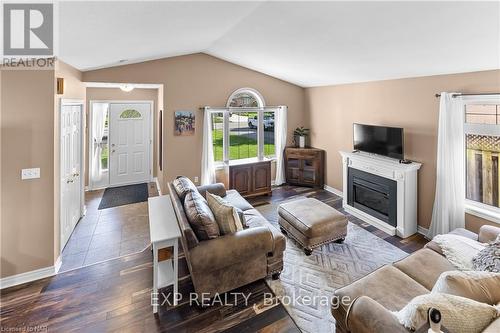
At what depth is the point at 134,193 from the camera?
593 cm

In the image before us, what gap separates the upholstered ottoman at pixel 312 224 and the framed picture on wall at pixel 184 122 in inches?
109

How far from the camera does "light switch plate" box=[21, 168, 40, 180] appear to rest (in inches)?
111

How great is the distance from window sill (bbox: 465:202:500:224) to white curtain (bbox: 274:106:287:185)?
373 cm

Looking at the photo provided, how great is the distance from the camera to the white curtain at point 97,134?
5.96 m

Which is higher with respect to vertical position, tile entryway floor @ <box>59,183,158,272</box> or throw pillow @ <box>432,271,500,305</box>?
throw pillow @ <box>432,271,500,305</box>

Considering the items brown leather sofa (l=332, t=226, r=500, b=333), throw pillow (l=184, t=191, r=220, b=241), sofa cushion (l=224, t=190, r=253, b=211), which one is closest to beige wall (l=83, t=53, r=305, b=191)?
sofa cushion (l=224, t=190, r=253, b=211)

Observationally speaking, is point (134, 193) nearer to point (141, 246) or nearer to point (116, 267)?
point (141, 246)

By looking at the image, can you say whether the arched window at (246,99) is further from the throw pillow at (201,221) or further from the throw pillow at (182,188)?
the throw pillow at (201,221)

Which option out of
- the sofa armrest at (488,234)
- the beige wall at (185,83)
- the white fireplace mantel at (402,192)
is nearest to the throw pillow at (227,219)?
the sofa armrest at (488,234)

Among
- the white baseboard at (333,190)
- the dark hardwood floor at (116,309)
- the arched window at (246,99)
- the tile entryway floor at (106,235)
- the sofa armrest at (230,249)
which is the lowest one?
the dark hardwood floor at (116,309)

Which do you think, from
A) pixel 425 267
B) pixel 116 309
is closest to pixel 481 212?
pixel 425 267

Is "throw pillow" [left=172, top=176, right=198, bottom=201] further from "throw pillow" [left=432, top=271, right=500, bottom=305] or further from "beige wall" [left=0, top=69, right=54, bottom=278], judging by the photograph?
"throw pillow" [left=432, top=271, right=500, bottom=305]

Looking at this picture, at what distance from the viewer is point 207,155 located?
549 centimetres

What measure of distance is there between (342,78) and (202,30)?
9.52 feet
